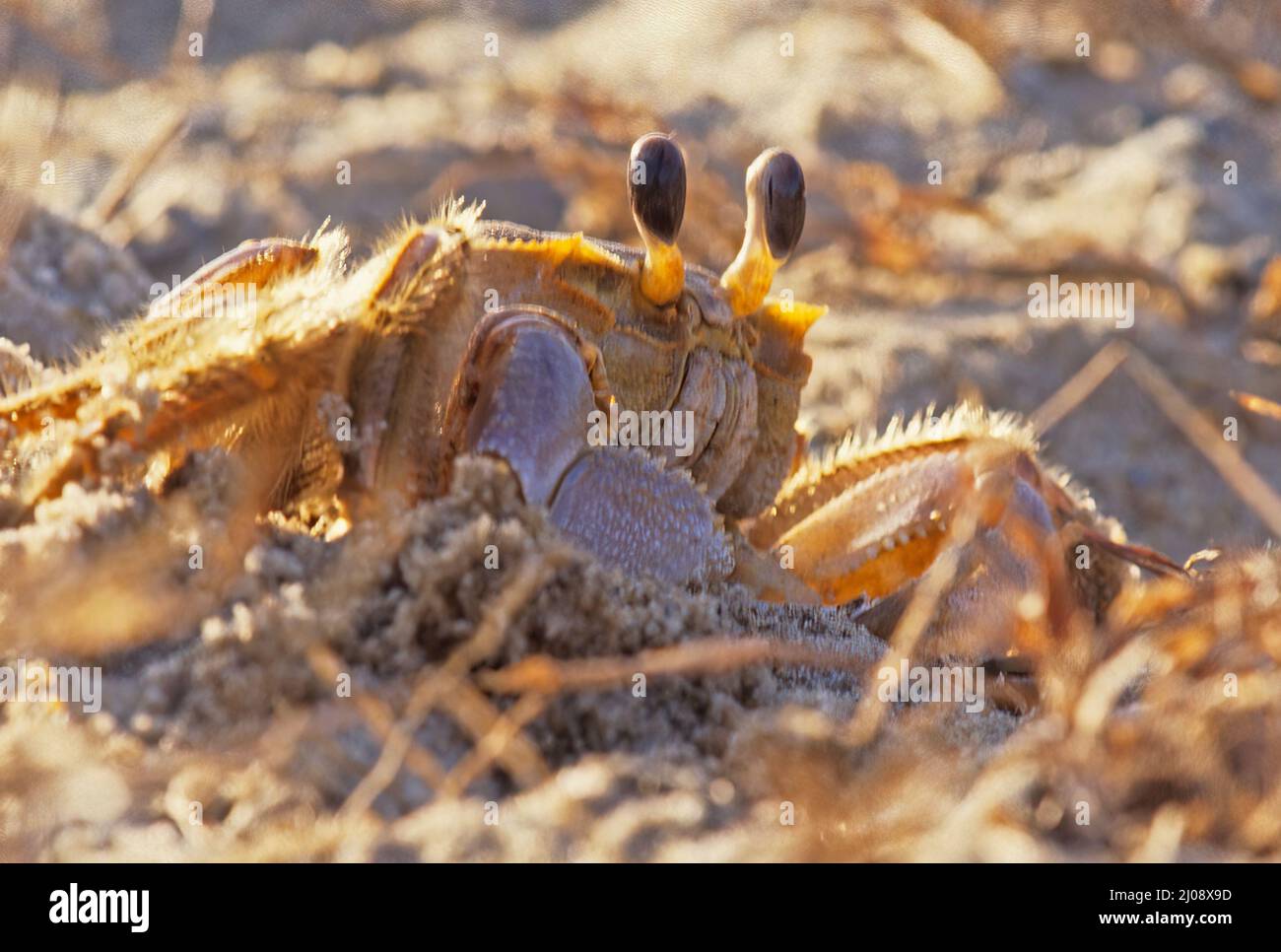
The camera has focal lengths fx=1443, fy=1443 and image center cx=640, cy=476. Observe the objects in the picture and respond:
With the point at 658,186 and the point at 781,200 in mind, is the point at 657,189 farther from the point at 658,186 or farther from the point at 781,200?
the point at 781,200

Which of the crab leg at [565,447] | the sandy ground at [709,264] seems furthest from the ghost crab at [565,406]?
the sandy ground at [709,264]

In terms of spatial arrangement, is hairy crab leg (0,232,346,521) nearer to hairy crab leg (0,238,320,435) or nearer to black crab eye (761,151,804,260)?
hairy crab leg (0,238,320,435)

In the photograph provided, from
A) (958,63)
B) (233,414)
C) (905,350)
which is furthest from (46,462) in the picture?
(958,63)

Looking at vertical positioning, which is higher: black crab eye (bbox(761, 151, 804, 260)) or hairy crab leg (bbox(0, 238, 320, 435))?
black crab eye (bbox(761, 151, 804, 260))

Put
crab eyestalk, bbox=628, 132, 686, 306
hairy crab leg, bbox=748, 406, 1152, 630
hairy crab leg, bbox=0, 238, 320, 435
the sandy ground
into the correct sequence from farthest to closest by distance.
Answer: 1. hairy crab leg, bbox=748, 406, 1152, 630
2. crab eyestalk, bbox=628, 132, 686, 306
3. hairy crab leg, bbox=0, 238, 320, 435
4. the sandy ground

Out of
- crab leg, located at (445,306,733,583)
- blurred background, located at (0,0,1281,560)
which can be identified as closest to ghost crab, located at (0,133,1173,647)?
crab leg, located at (445,306,733,583)

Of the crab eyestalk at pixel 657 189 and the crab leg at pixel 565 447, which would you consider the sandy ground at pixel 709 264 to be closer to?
the crab leg at pixel 565 447
